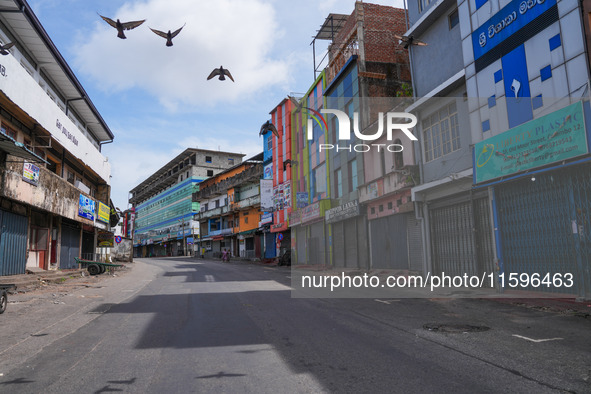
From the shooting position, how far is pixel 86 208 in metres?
25.2

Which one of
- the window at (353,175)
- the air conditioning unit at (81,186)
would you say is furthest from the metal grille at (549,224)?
the air conditioning unit at (81,186)

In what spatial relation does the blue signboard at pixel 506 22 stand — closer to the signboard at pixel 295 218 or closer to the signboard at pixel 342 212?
the signboard at pixel 342 212

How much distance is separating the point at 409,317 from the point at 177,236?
7800 centimetres

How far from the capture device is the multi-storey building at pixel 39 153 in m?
14.8

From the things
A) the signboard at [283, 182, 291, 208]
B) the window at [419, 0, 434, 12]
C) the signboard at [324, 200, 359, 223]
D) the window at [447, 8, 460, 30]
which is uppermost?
the window at [419, 0, 434, 12]

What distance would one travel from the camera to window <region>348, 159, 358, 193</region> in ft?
86.2

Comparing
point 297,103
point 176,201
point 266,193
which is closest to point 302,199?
point 297,103

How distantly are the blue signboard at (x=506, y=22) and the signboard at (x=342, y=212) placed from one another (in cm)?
1210

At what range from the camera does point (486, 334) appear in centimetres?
656

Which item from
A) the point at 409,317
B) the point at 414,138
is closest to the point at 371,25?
the point at 414,138

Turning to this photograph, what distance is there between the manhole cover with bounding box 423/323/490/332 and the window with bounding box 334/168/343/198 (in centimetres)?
2136

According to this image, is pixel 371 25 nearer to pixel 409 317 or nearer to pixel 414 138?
pixel 414 138

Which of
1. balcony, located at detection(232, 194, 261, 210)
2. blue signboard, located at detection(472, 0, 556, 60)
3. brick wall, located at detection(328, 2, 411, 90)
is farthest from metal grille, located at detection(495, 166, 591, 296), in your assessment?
balcony, located at detection(232, 194, 261, 210)

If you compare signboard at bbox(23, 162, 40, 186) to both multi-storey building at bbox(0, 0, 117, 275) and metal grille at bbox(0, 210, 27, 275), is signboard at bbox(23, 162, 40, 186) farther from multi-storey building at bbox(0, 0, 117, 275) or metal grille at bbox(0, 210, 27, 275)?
metal grille at bbox(0, 210, 27, 275)
